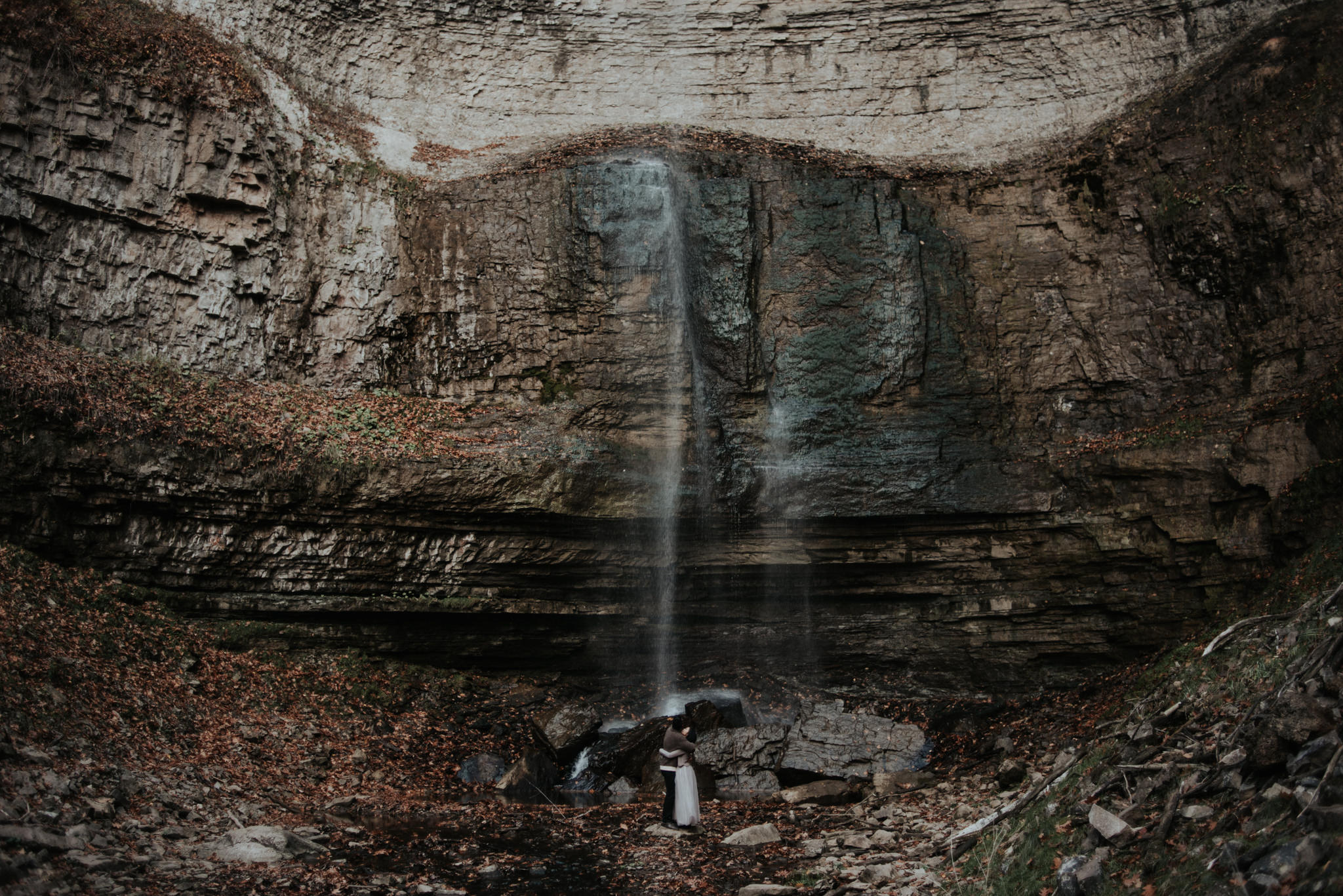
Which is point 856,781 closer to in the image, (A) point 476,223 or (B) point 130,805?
(B) point 130,805

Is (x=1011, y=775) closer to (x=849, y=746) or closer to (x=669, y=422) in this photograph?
(x=849, y=746)

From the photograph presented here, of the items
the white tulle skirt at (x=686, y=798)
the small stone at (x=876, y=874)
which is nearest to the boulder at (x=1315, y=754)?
the small stone at (x=876, y=874)

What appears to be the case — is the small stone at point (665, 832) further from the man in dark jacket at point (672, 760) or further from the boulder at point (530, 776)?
the boulder at point (530, 776)

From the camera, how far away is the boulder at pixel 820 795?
9.46 m

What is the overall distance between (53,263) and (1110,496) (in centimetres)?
Result: 1638

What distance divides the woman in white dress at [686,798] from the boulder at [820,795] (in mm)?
1437

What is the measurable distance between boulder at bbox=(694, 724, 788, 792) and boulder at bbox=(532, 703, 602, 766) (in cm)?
157

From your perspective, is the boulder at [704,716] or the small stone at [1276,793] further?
the boulder at [704,716]

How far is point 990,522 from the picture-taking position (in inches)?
505

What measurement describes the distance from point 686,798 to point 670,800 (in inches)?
9.8

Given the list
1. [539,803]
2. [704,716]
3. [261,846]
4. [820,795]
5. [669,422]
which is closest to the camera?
[261,846]

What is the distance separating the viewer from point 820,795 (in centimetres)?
950

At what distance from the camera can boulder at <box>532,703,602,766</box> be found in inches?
446

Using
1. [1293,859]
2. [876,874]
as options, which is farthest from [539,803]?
[1293,859]
